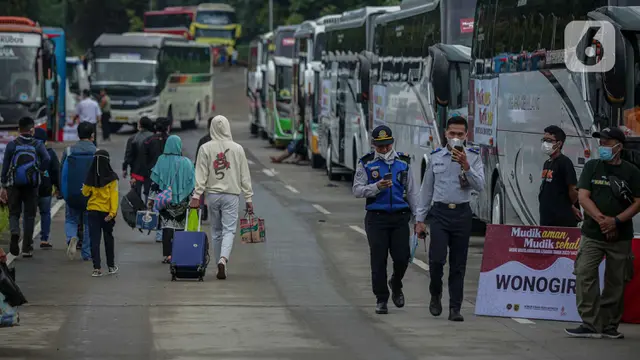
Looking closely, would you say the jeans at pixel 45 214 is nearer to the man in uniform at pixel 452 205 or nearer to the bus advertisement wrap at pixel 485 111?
the bus advertisement wrap at pixel 485 111

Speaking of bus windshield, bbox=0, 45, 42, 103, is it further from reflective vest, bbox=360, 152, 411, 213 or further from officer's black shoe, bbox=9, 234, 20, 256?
reflective vest, bbox=360, 152, 411, 213

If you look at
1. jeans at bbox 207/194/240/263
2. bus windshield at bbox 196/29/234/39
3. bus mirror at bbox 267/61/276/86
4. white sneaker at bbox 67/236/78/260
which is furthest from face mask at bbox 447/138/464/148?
bus windshield at bbox 196/29/234/39

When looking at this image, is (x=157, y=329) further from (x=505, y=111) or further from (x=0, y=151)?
(x=0, y=151)

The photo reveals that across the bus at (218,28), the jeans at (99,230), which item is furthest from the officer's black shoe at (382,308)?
the bus at (218,28)

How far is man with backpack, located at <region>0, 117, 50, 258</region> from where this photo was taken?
1833 cm

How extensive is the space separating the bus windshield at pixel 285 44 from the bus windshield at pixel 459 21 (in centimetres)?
2758

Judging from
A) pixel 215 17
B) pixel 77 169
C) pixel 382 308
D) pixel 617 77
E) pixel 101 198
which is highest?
pixel 215 17

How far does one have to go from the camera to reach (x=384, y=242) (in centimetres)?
1341

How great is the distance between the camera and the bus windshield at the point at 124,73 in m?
54.3

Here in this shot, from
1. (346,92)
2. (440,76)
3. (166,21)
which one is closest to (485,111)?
(440,76)

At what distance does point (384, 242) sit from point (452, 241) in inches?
26.1

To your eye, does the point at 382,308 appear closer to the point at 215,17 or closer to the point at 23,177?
the point at 23,177

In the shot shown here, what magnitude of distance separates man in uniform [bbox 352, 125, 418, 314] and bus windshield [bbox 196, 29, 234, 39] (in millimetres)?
87505

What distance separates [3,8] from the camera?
168 feet
